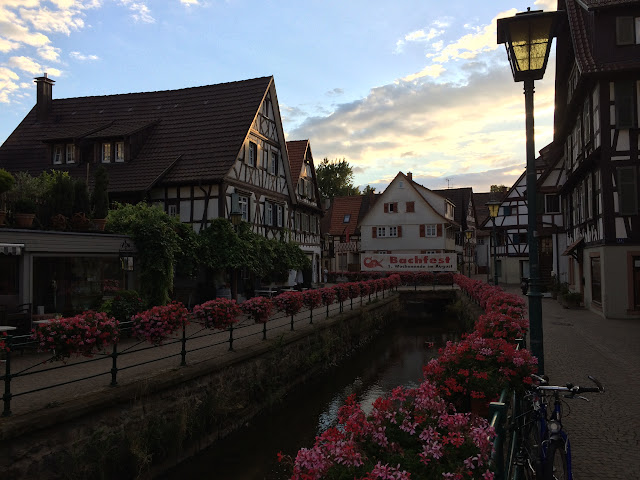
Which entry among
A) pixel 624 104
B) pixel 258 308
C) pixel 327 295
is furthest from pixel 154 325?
pixel 624 104

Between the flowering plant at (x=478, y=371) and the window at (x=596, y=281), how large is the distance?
1705cm

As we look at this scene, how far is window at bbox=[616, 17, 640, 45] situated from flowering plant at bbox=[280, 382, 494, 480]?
69.3ft

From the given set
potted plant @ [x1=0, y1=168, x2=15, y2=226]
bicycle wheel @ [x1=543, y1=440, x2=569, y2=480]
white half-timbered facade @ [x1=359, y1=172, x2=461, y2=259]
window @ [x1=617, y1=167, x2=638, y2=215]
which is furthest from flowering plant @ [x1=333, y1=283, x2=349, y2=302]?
white half-timbered facade @ [x1=359, y1=172, x2=461, y2=259]

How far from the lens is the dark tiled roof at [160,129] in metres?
23.1

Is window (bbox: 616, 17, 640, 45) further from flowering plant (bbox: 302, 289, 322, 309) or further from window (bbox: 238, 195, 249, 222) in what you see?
window (bbox: 238, 195, 249, 222)

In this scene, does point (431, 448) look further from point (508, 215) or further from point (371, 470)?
point (508, 215)

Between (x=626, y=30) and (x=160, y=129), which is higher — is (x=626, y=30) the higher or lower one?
the higher one

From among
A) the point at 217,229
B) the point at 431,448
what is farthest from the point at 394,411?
the point at 217,229

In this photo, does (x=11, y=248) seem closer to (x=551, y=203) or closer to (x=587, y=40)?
(x=587, y=40)

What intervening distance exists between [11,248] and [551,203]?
34.2 metres

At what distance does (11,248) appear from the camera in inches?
484

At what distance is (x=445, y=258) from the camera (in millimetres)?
41969

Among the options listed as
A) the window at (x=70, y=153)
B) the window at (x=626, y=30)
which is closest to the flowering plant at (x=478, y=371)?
the window at (x=626, y=30)

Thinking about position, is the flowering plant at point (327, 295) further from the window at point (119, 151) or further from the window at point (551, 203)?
the window at point (551, 203)
